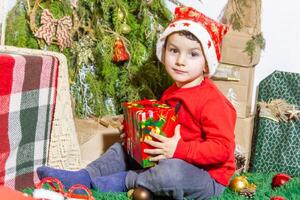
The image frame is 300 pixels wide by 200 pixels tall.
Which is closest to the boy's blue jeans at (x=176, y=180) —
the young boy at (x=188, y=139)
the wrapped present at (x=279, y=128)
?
the young boy at (x=188, y=139)

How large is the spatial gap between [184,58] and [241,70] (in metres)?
0.42

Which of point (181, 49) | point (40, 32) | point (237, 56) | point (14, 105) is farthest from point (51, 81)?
point (237, 56)

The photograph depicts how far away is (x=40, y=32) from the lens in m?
1.78

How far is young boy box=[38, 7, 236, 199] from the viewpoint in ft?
4.73

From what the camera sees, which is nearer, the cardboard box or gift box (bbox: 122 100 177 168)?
gift box (bbox: 122 100 177 168)

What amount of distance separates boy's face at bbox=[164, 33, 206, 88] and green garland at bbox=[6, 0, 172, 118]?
29 centimetres

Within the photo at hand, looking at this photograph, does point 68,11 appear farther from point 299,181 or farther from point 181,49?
point 299,181

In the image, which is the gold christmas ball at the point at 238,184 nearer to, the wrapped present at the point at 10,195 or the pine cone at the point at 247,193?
the pine cone at the point at 247,193

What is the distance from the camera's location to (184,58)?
1.52 m

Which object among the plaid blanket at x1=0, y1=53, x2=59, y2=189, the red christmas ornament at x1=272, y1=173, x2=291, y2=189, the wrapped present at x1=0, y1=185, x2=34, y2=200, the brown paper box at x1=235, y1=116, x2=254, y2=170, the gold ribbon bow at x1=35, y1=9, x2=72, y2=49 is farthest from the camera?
the brown paper box at x1=235, y1=116, x2=254, y2=170

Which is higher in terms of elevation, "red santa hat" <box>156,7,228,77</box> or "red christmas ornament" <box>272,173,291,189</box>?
"red santa hat" <box>156,7,228,77</box>

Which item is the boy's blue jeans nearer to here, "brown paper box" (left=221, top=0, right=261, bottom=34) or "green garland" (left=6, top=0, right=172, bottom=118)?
"green garland" (left=6, top=0, right=172, bottom=118)

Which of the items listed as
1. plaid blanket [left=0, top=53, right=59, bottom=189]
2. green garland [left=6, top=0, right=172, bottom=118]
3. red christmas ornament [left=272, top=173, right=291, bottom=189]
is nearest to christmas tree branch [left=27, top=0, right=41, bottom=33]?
green garland [left=6, top=0, right=172, bottom=118]

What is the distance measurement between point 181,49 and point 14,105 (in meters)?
0.51
